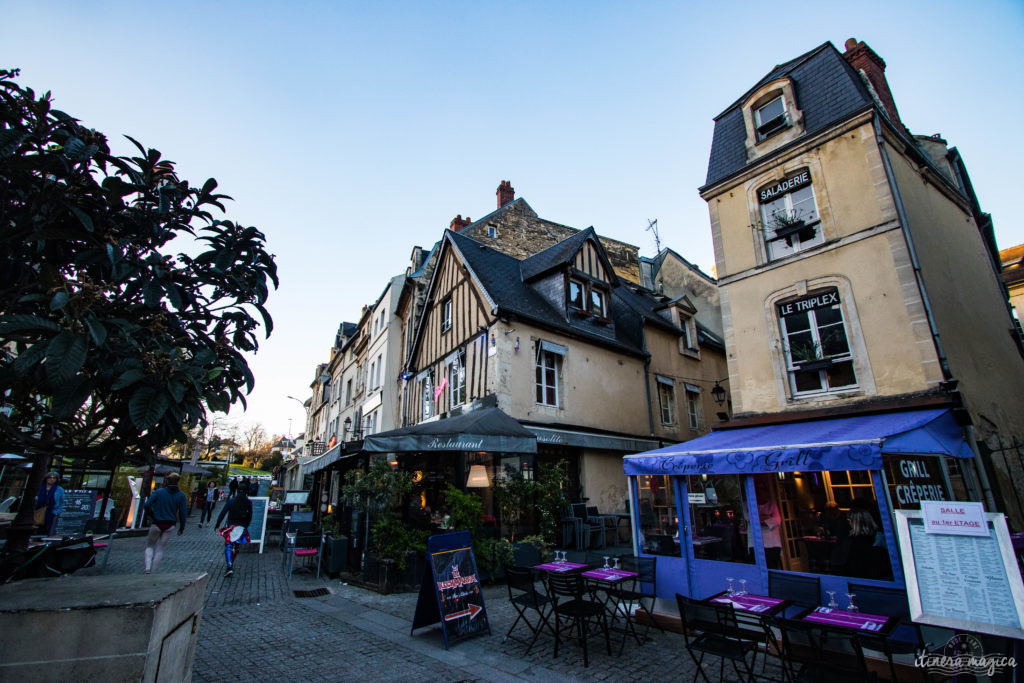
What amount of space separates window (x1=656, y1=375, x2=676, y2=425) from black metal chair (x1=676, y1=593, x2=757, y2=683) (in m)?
10.4

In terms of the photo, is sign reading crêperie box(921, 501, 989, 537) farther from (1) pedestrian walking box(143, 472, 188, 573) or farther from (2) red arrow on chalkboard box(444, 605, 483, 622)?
(1) pedestrian walking box(143, 472, 188, 573)

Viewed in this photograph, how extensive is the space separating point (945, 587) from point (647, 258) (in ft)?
71.3

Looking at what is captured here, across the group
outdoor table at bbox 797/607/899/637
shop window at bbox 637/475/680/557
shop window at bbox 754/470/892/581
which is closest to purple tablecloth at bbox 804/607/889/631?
outdoor table at bbox 797/607/899/637

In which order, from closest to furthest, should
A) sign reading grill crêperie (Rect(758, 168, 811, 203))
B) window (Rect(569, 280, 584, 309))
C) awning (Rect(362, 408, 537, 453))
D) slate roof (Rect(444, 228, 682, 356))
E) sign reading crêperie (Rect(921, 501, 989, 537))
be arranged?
1. sign reading crêperie (Rect(921, 501, 989, 537))
2. awning (Rect(362, 408, 537, 453))
3. sign reading grill crêperie (Rect(758, 168, 811, 203))
4. slate roof (Rect(444, 228, 682, 356))
5. window (Rect(569, 280, 584, 309))

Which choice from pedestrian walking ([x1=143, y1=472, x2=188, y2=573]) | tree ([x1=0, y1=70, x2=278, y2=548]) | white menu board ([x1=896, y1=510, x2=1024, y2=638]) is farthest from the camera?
pedestrian walking ([x1=143, y1=472, x2=188, y2=573])

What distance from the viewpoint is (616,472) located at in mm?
12219

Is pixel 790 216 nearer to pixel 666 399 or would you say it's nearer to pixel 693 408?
pixel 666 399

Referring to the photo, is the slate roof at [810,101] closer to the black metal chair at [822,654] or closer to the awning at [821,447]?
the awning at [821,447]

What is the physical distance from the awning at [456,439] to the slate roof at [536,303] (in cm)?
347

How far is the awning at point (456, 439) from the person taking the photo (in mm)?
7594

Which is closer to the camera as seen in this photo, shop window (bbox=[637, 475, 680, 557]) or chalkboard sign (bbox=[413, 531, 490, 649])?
chalkboard sign (bbox=[413, 531, 490, 649])

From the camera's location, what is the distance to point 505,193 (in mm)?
20672

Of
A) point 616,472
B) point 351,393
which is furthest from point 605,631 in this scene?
point 351,393

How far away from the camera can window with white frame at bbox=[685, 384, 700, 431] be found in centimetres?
1506
